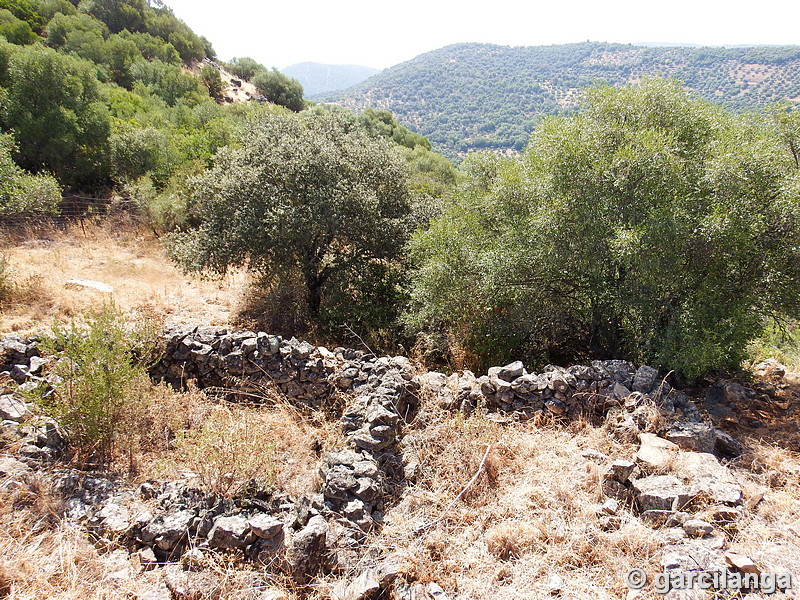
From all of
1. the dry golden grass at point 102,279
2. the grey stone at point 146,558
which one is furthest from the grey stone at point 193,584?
the dry golden grass at point 102,279

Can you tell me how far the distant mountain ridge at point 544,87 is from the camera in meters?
101

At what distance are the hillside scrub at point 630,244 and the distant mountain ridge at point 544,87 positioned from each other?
3196 inches

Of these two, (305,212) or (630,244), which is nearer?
(630,244)

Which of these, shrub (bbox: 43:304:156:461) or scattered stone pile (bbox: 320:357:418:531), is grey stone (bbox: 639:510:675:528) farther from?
shrub (bbox: 43:304:156:461)

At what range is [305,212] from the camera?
33.5 ft

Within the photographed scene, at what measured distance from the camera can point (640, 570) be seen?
12.8 feet

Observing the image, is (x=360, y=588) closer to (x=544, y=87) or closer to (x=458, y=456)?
(x=458, y=456)

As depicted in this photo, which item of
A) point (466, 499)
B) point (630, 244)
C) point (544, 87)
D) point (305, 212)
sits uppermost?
point (544, 87)

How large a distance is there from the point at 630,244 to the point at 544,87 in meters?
191

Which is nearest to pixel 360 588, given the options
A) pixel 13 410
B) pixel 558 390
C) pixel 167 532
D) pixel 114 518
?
pixel 167 532

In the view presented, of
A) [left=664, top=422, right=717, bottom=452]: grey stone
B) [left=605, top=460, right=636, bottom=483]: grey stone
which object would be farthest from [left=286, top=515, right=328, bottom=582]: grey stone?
[left=664, top=422, right=717, bottom=452]: grey stone

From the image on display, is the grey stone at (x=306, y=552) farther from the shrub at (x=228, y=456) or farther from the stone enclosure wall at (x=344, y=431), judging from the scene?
the shrub at (x=228, y=456)

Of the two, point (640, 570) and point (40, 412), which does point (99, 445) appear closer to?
point (40, 412)

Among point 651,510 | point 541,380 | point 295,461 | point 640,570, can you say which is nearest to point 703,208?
point 541,380
